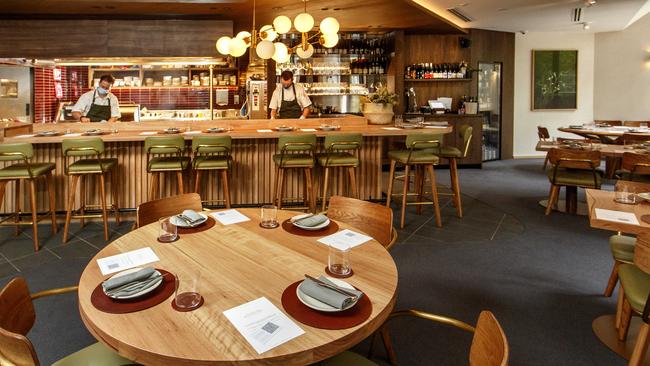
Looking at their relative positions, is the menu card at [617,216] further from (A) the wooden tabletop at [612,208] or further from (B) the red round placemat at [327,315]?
(B) the red round placemat at [327,315]

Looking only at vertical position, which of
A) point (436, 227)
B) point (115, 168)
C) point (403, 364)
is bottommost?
point (403, 364)

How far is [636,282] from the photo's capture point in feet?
7.33

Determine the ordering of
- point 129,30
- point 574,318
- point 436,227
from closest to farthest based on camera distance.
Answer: point 574,318 → point 436,227 → point 129,30

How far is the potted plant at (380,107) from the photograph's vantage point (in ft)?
19.1

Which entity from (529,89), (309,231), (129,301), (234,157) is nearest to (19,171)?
(234,157)

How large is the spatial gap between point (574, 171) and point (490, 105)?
4.77m

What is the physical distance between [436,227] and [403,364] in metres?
2.74

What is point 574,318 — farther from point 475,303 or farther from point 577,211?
point 577,211

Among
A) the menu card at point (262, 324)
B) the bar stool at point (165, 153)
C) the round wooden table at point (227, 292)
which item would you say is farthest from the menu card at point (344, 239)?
the bar stool at point (165, 153)

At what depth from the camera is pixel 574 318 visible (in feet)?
9.83

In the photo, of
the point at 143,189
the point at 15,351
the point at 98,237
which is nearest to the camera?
the point at 15,351

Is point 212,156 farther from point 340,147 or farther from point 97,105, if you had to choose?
point 97,105

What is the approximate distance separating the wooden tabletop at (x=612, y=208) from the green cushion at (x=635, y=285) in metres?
0.21

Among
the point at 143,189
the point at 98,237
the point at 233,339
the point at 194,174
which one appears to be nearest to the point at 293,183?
the point at 194,174
